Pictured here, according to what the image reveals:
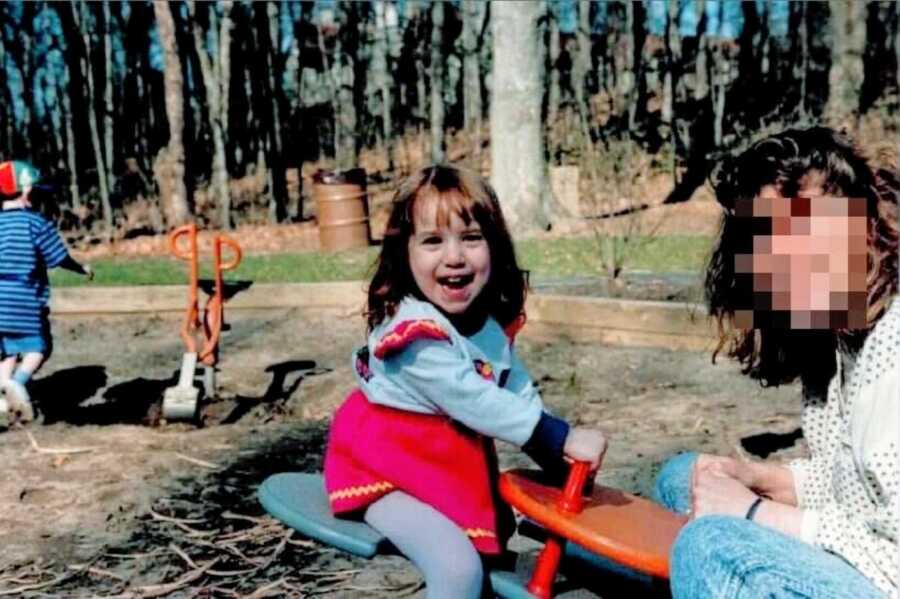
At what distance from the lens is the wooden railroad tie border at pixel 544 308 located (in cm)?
610

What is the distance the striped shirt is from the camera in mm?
5145

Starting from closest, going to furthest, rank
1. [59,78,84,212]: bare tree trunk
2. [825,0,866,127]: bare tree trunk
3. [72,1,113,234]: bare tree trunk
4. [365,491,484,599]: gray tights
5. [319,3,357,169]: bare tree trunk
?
1. [365,491,484,599]: gray tights
2. [825,0,866,127]: bare tree trunk
3. [72,1,113,234]: bare tree trunk
4. [59,78,84,212]: bare tree trunk
5. [319,3,357,169]: bare tree trunk

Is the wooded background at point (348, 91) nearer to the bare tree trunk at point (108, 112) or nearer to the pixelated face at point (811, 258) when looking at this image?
the bare tree trunk at point (108, 112)

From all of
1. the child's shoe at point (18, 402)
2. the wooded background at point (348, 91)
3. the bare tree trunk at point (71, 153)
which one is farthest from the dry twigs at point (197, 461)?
the bare tree trunk at point (71, 153)

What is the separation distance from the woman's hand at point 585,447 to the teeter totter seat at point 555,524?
6cm

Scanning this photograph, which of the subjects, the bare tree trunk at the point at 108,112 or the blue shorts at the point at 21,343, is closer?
the blue shorts at the point at 21,343

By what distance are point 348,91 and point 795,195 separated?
2310 centimetres

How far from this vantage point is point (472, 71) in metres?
24.4

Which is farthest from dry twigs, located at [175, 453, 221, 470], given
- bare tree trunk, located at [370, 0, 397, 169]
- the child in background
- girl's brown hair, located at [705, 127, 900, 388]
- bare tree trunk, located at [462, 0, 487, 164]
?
bare tree trunk, located at [370, 0, 397, 169]

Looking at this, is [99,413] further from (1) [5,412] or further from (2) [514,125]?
(2) [514,125]

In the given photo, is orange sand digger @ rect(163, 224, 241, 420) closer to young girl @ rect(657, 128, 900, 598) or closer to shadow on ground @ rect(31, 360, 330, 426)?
shadow on ground @ rect(31, 360, 330, 426)

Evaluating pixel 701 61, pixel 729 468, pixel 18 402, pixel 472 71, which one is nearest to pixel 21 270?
pixel 18 402

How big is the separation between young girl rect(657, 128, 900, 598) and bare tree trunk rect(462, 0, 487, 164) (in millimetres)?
19327

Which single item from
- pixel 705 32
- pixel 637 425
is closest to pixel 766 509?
pixel 637 425
